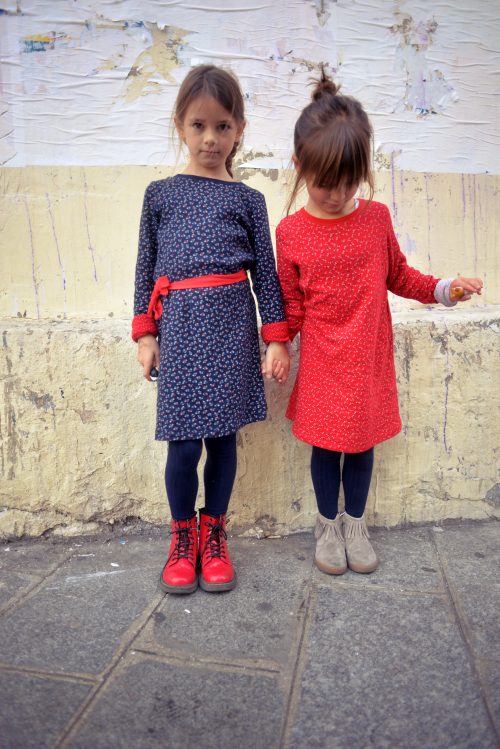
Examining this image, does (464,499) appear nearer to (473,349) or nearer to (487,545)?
(487,545)

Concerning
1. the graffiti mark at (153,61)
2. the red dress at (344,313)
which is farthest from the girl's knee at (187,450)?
the graffiti mark at (153,61)

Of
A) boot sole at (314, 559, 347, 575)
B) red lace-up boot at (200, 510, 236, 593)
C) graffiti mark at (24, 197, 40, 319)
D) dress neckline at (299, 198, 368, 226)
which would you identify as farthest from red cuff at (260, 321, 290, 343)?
graffiti mark at (24, 197, 40, 319)

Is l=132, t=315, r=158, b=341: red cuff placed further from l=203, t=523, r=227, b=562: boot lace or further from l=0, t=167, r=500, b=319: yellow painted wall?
l=203, t=523, r=227, b=562: boot lace

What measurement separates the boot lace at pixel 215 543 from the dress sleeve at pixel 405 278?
3.18ft

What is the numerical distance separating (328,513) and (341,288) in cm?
77

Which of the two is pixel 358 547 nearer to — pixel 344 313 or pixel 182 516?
pixel 182 516

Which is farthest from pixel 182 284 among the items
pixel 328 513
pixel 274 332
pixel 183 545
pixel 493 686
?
pixel 493 686

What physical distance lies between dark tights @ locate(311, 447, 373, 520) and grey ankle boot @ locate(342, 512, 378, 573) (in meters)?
0.03

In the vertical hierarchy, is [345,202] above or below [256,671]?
above

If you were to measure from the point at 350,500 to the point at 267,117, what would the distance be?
4.78 ft

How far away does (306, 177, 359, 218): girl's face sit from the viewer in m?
1.72

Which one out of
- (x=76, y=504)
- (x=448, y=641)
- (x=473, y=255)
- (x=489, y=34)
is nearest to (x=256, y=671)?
(x=448, y=641)

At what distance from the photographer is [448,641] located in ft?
5.20

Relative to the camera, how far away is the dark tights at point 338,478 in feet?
6.59
